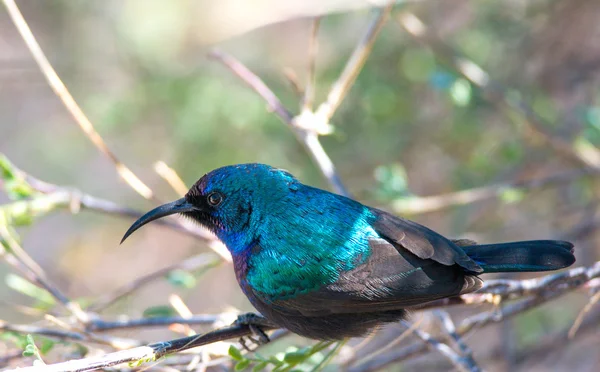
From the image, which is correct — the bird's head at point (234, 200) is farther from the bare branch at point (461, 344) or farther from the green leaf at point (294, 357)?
the bare branch at point (461, 344)

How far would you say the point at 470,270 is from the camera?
2.61m

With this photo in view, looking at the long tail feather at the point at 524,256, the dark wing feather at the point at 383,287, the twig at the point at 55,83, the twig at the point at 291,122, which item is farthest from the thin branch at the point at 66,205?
the long tail feather at the point at 524,256

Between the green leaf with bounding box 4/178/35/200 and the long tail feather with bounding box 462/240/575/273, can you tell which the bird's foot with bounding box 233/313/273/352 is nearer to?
the long tail feather with bounding box 462/240/575/273

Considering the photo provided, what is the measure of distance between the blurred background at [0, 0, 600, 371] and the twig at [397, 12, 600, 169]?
19 mm

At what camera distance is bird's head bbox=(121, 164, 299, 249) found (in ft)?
9.68

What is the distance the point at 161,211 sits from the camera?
9.80 ft

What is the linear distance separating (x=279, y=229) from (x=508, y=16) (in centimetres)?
305

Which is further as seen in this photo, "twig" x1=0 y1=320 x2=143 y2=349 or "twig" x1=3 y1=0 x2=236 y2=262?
"twig" x1=3 y1=0 x2=236 y2=262

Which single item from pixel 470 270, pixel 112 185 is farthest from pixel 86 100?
pixel 470 270

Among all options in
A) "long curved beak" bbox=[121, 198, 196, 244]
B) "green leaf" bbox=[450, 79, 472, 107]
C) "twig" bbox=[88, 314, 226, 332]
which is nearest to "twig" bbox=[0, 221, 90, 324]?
"twig" bbox=[88, 314, 226, 332]

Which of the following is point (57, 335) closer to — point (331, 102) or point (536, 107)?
point (331, 102)

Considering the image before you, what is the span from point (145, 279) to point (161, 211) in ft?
2.43

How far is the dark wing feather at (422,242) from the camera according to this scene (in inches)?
104

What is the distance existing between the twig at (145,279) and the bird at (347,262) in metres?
0.75
